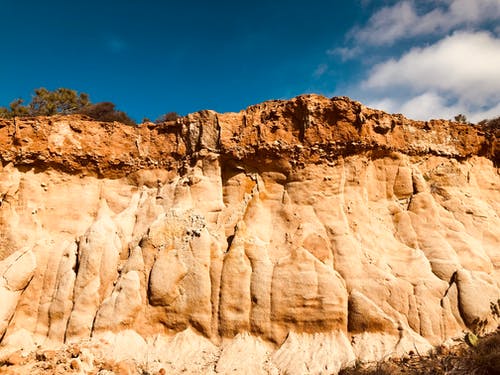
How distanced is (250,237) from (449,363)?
5220 millimetres

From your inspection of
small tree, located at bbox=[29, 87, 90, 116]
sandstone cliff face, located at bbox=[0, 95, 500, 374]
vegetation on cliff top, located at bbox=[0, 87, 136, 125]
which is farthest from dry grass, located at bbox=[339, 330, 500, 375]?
small tree, located at bbox=[29, 87, 90, 116]

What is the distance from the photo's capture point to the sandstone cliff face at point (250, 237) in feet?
31.3

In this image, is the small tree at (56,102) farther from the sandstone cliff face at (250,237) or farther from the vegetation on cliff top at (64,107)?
the sandstone cliff face at (250,237)

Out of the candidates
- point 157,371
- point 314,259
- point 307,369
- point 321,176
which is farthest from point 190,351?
point 321,176

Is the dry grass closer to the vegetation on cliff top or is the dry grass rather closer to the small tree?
the vegetation on cliff top

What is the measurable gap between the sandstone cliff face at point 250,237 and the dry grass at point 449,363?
0.44 m

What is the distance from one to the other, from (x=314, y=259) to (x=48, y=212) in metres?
7.97

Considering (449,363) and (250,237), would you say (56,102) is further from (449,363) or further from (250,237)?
(449,363)

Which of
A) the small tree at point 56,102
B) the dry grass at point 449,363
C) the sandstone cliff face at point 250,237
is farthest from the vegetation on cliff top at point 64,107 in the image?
the dry grass at point 449,363

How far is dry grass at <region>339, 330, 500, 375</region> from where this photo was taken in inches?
289

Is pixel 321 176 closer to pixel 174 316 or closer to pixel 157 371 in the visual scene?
pixel 174 316

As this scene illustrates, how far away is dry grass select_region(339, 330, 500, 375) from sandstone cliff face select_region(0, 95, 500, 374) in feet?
1.45

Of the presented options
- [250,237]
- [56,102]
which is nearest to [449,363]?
[250,237]

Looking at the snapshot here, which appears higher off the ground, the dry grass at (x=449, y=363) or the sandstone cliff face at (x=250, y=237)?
the sandstone cliff face at (x=250, y=237)
